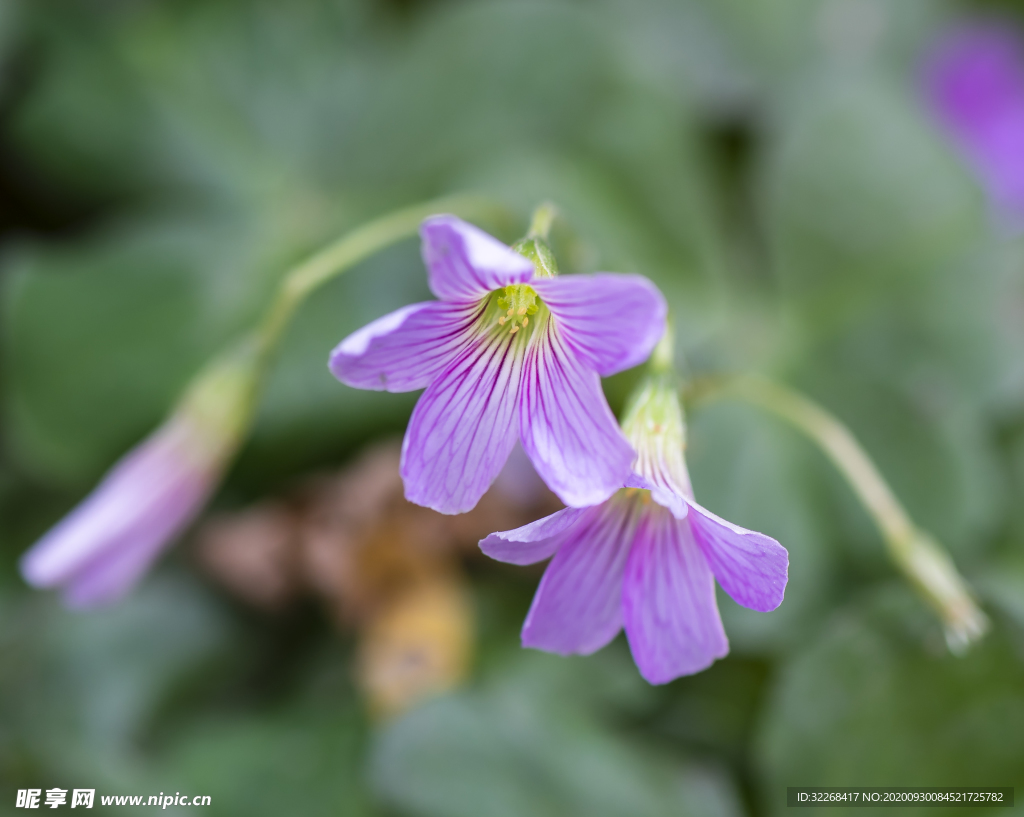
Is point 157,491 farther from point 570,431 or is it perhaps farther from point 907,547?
point 907,547

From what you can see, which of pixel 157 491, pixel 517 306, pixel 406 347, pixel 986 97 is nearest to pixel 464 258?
pixel 406 347

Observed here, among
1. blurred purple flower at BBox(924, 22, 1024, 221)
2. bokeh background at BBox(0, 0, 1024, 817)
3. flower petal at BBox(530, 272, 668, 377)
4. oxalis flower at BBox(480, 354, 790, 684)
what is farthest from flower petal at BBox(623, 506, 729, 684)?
blurred purple flower at BBox(924, 22, 1024, 221)

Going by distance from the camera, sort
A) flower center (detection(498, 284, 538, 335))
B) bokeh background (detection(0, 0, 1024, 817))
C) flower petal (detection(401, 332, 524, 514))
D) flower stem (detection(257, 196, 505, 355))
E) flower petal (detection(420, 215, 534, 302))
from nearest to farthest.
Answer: flower petal (detection(420, 215, 534, 302))
flower petal (detection(401, 332, 524, 514))
flower center (detection(498, 284, 538, 335))
flower stem (detection(257, 196, 505, 355))
bokeh background (detection(0, 0, 1024, 817))

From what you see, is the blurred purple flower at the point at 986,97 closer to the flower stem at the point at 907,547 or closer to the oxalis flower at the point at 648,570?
the flower stem at the point at 907,547

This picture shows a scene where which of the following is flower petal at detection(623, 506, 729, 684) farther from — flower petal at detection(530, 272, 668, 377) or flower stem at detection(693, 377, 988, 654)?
flower stem at detection(693, 377, 988, 654)

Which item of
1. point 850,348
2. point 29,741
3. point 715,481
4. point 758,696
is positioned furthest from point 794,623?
point 29,741
